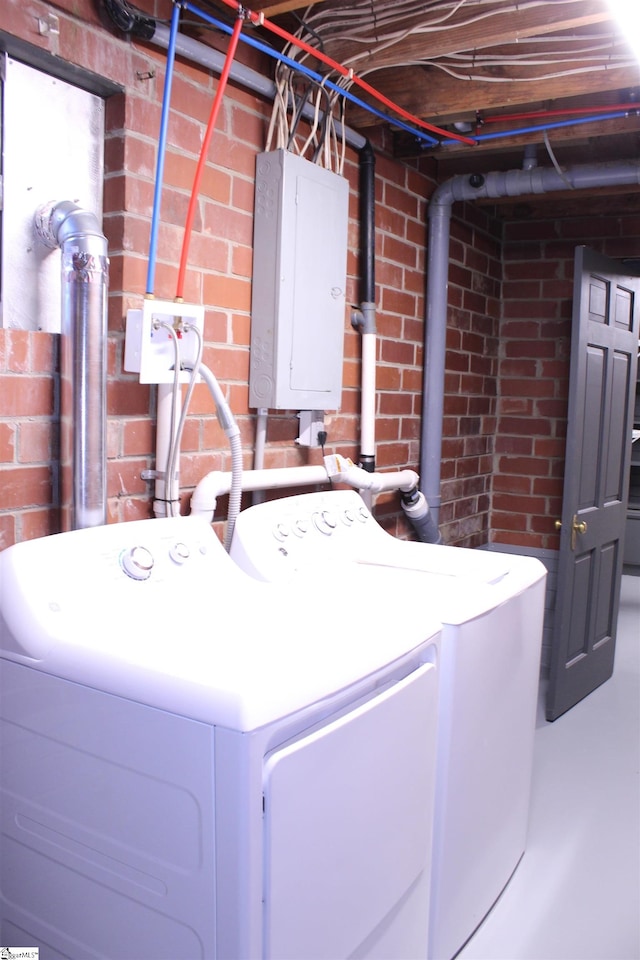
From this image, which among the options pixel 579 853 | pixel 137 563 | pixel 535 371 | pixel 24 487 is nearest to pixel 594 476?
pixel 535 371

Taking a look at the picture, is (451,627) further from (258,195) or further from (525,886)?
(258,195)

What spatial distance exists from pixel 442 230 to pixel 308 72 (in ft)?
3.71

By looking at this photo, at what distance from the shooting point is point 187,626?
4.75 ft

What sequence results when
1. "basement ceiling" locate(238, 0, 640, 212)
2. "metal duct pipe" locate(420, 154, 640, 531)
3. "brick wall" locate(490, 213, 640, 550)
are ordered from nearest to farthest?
"basement ceiling" locate(238, 0, 640, 212), "metal duct pipe" locate(420, 154, 640, 531), "brick wall" locate(490, 213, 640, 550)

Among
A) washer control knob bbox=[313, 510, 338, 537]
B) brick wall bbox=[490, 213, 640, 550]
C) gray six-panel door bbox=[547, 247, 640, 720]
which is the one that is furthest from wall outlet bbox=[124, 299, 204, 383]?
brick wall bbox=[490, 213, 640, 550]

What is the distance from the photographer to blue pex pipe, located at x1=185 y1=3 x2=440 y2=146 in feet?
6.02

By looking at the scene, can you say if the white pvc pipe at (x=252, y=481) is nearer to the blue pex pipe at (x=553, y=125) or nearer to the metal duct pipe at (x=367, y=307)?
the metal duct pipe at (x=367, y=307)

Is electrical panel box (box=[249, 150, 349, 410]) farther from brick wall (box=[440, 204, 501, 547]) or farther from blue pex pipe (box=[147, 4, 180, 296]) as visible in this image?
brick wall (box=[440, 204, 501, 547])

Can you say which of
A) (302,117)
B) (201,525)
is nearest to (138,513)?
(201,525)

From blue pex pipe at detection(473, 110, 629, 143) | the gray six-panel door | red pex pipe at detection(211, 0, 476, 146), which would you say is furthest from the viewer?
the gray six-panel door

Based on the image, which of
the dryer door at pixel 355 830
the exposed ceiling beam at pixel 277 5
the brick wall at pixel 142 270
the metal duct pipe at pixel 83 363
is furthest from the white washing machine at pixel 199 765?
the exposed ceiling beam at pixel 277 5

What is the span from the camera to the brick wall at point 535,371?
3.96 meters

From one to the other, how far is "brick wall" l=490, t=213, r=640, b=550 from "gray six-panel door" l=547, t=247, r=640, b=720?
0.30 m

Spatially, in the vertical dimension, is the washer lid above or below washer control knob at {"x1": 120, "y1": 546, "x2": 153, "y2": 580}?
below
